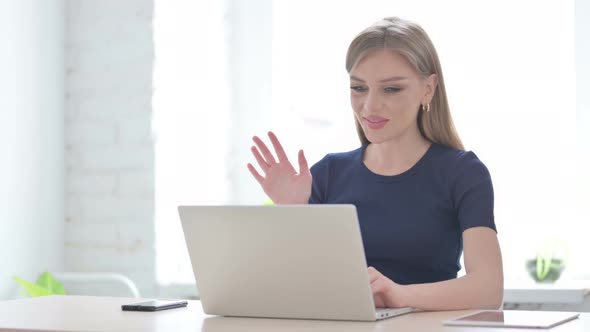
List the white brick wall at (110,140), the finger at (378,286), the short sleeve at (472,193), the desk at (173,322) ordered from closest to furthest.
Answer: the desk at (173,322) < the finger at (378,286) < the short sleeve at (472,193) < the white brick wall at (110,140)

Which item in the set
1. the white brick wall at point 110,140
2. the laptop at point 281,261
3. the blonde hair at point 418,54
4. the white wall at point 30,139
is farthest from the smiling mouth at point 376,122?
the white wall at point 30,139

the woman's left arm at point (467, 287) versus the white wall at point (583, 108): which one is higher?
the white wall at point (583, 108)

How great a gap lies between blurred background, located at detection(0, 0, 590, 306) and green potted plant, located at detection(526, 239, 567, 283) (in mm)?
17

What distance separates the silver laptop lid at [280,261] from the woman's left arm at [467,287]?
17cm

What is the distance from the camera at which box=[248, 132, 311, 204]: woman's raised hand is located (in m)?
2.14

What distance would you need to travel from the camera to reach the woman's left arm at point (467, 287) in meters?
1.78

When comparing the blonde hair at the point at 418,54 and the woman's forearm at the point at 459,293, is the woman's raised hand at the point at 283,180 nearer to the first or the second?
the blonde hair at the point at 418,54

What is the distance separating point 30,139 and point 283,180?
1.24 metres

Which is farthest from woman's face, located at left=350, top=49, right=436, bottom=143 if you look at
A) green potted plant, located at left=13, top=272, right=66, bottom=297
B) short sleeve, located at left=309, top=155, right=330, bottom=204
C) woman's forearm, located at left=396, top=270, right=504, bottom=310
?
green potted plant, located at left=13, top=272, right=66, bottom=297

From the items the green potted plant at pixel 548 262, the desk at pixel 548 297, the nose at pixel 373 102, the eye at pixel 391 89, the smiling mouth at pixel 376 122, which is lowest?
the desk at pixel 548 297

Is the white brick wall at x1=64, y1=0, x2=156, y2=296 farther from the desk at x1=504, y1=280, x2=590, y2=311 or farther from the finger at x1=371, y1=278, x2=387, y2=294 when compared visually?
the finger at x1=371, y1=278, x2=387, y2=294

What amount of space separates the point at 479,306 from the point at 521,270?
4.45 feet

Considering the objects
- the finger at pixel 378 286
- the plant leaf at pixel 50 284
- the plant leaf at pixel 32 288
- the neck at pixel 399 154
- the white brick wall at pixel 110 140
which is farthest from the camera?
the white brick wall at pixel 110 140

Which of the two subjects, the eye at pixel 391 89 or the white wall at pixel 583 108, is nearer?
the eye at pixel 391 89
